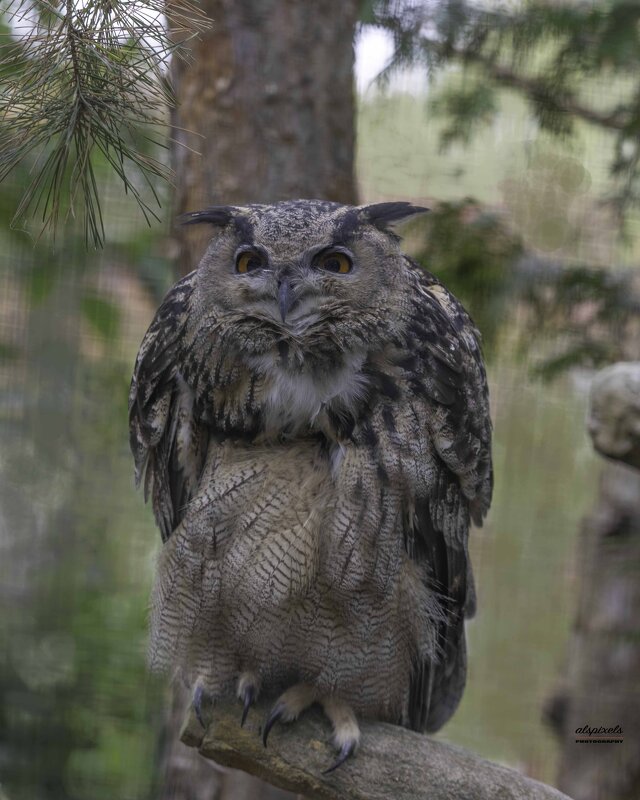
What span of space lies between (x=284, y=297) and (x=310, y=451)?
341 millimetres

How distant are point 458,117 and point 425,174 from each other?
1.02 ft

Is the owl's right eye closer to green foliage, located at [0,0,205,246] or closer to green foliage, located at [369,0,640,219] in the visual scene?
green foliage, located at [0,0,205,246]

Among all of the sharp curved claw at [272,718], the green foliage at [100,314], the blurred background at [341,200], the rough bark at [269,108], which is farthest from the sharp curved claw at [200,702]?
the green foliage at [100,314]

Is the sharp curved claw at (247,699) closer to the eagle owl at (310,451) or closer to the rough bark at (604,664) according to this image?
the eagle owl at (310,451)

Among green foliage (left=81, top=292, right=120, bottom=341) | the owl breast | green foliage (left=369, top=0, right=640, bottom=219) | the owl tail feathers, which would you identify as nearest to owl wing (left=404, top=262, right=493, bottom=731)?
the owl tail feathers

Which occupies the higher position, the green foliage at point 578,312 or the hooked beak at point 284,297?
the green foliage at point 578,312

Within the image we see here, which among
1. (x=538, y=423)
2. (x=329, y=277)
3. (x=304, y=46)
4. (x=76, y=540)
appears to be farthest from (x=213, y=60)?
(x=538, y=423)

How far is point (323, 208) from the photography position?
5.69 ft

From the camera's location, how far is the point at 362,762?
1791 mm

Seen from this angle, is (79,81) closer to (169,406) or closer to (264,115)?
(169,406)

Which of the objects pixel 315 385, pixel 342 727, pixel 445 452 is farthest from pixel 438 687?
pixel 315 385

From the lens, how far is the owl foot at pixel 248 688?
188 cm

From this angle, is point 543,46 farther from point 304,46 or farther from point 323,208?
point 323,208

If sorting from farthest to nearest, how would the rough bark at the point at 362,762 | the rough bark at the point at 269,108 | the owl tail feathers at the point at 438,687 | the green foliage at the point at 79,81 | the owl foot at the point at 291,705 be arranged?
the rough bark at the point at 269,108, the owl tail feathers at the point at 438,687, the owl foot at the point at 291,705, the rough bark at the point at 362,762, the green foliage at the point at 79,81
